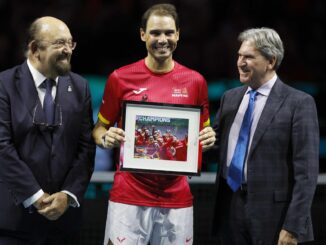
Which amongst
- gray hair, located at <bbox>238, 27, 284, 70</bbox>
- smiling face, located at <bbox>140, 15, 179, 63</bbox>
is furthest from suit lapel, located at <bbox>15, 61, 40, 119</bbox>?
gray hair, located at <bbox>238, 27, 284, 70</bbox>

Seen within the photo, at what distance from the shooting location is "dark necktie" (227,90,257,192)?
3.33 meters

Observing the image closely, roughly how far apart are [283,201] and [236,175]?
0.23 m

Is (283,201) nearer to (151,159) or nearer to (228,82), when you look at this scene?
(151,159)

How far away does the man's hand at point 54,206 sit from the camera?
3146 mm

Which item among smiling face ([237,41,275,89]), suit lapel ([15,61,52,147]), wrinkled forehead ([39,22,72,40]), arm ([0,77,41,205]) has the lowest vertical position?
arm ([0,77,41,205])

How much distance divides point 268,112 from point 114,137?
0.66 meters

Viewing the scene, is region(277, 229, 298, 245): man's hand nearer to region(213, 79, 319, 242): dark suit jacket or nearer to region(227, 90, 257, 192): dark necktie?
region(213, 79, 319, 242): dark suit jacket

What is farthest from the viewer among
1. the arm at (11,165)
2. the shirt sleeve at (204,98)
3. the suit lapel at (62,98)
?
the shirt sleeve at (204,98)

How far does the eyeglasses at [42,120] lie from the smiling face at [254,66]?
817 millimetres

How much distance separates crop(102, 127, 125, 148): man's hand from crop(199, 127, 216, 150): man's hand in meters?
0.33

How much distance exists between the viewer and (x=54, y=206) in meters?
3.15

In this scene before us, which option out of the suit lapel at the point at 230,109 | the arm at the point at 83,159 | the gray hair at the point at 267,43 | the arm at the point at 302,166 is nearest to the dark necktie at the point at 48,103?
the arm at the point at 83,159

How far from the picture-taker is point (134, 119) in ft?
10.8

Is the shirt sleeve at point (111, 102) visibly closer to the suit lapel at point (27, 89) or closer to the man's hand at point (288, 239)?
the suit lapel at point (27, 89)
